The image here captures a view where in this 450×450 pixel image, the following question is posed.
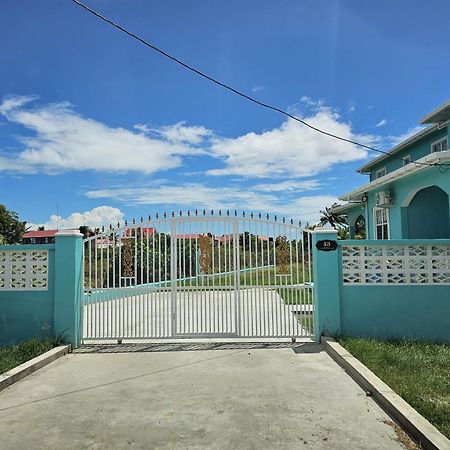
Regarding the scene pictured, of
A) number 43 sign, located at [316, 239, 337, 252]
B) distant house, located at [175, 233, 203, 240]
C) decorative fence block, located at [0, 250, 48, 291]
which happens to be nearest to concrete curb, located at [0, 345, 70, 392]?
decorative fence block, located at [0, 250, 48, 291]

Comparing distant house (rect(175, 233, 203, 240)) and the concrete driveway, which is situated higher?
distant house (rect(175, 233, 203, 240))

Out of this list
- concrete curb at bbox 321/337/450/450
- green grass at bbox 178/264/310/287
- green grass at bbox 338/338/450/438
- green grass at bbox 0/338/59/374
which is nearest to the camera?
concrete curb at bbox 321/337/450/450

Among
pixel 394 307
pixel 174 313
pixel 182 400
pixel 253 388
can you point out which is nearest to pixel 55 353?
pixel 174 313

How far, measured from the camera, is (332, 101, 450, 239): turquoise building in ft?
30.2

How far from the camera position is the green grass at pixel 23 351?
5500 millimetres

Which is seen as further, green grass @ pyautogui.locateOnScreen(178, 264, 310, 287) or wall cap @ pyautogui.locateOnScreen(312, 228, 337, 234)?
green grass @ pyautogui.locateOnScreen(178, 264, 310, 287)

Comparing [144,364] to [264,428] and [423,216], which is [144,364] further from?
[423,216]

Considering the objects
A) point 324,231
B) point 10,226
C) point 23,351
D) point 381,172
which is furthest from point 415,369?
point 10,226

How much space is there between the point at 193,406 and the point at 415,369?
2925mm

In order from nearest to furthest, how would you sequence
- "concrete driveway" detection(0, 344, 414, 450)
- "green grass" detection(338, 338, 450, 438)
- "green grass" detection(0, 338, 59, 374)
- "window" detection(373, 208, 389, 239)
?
"concrete driveway" detection(0, 344, 414, 450)
"green grass" detection(338, 338, 450, 438)
"green grass" detection(0, 338, 59, 374)
"window" detection(373, 208, 389, 239)

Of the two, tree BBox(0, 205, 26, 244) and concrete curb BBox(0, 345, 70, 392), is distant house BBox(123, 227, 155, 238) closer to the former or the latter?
concrete curb BBox(0, 345, 70, 392)

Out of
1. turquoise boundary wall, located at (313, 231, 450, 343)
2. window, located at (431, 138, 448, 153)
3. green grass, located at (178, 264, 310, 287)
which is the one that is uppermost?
window, located at (431, 138, 448, 153)

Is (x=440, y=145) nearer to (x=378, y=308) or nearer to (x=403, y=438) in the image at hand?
(x=378, y=308)

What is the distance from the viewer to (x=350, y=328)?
6.75 meters
